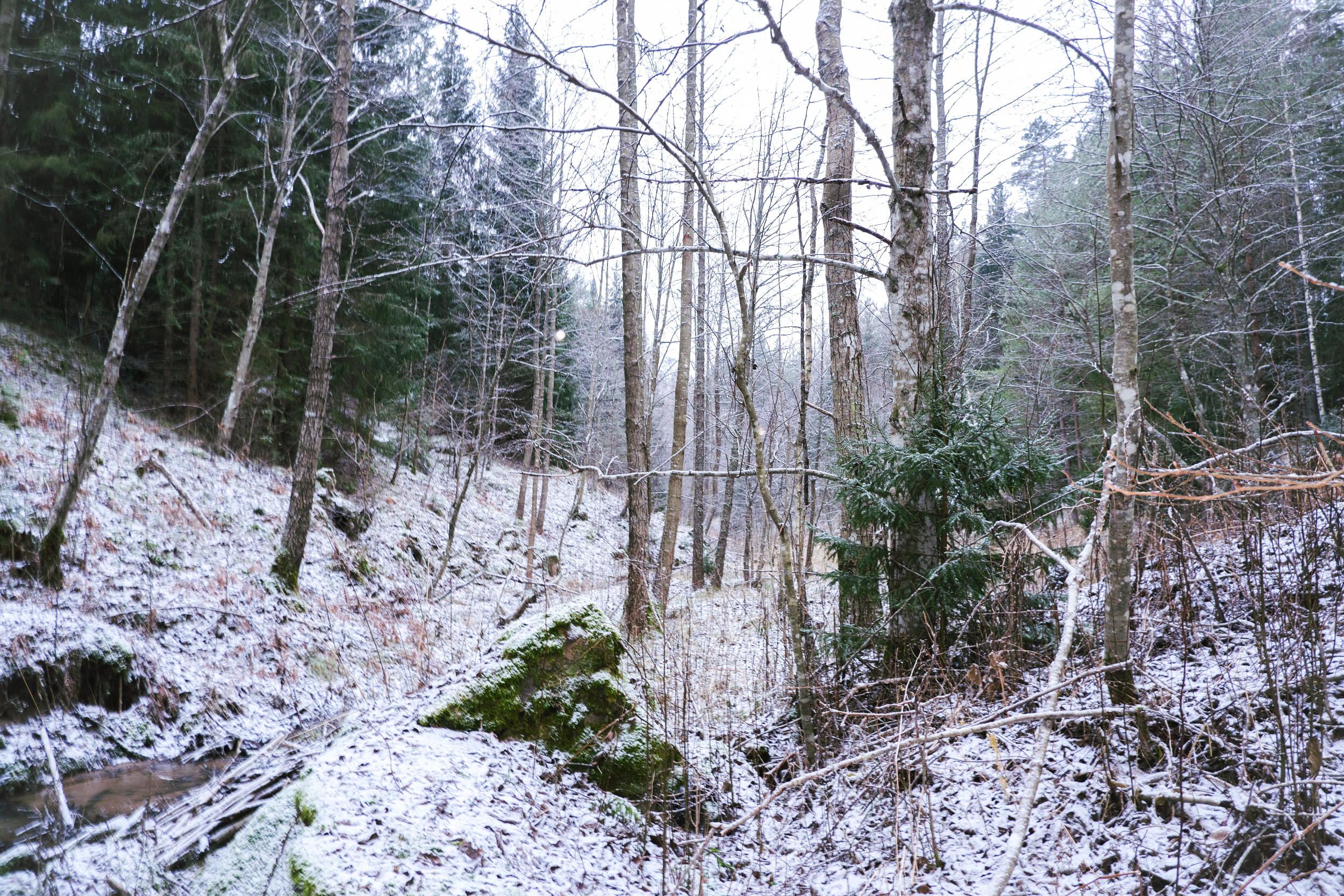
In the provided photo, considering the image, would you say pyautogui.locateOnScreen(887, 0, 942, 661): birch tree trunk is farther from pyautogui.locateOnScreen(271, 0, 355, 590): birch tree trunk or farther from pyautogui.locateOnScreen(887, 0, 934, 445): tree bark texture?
pyautogui.locateOnScreen(271, 0, 355, 590): birch tree trunk

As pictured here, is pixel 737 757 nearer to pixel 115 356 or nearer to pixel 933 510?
pixel 933 510

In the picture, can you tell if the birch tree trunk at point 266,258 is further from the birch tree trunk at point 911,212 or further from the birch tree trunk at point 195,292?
the birch tree trunk at point 911,212

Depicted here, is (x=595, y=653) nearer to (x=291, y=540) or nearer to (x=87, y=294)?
(x=291, y=540)

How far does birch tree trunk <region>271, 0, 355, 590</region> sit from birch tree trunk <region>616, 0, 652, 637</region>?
3.57 m

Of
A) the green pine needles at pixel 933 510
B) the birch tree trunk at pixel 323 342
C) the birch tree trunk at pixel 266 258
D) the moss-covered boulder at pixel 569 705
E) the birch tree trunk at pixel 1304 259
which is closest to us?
the moss-covered boulder at pixel 569 705

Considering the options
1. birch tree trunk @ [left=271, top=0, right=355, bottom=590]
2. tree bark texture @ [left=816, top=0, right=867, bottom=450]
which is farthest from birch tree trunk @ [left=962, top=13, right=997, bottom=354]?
birch tree trunk @ [left=271, top=0, right=355, bottom=590]

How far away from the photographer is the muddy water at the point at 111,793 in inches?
160

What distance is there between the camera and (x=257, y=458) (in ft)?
38.1

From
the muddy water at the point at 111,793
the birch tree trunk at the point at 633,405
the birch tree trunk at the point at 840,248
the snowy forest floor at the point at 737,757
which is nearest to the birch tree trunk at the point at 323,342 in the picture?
the snowy forest floor at the point at 737,757

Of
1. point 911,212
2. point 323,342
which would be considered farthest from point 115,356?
point 911,212

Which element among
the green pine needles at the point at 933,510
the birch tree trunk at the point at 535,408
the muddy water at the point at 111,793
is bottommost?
the muddy water at the point at 111,793

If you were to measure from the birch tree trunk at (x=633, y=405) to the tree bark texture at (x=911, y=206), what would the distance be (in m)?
3.45

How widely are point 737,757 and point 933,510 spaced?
2.17 meters

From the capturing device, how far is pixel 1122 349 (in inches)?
133
